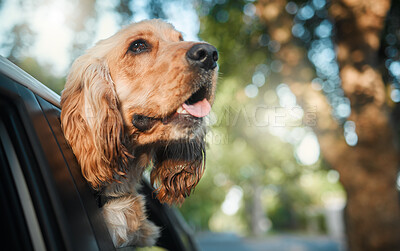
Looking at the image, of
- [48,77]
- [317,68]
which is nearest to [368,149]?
[317,68]

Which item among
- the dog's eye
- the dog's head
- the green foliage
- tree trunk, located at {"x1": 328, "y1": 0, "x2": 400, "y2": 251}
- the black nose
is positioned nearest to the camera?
the dog's head

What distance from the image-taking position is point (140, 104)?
92.8 inches

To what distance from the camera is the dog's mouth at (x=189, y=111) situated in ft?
7.62

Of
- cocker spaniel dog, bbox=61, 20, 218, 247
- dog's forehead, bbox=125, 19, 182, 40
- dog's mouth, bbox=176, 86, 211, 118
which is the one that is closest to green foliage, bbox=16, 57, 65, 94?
dog's forehead, bbox=125, 19, 182, 40

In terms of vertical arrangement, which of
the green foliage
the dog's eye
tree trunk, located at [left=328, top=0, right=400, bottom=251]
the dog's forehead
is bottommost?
tree trunk, located at [left=328, top=0, right=400, bottom=251]

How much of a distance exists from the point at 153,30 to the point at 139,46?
231 mm

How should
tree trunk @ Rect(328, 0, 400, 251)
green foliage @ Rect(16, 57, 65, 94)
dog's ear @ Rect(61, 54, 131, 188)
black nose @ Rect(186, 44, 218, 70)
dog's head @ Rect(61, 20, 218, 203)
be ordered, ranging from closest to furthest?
dog's ear @ Rect(61, 54, 131, 188), dog's head @ Rect(61, 20, 218, 203), black nose @ Rect(186, 44, 218, 70), tree trunk @ Rect(328, 0, 400, 251), green foliage @ Rect(16, 57, 65, 94)

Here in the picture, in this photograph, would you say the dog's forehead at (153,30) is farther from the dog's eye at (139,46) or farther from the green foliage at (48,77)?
the green foliage at (48,77)

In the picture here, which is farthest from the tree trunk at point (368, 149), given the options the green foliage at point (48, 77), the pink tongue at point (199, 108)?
the green foliage at point (48, 77)

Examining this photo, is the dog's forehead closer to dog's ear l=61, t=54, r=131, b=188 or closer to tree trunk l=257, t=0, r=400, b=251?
dog's ear l=61, t=54, r=131, b=188

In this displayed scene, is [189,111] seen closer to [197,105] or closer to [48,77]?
[197,105]

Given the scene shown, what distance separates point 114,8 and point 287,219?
43.6 meters

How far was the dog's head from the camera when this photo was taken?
2111 mm

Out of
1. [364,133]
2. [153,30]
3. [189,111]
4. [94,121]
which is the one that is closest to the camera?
[94,121]
